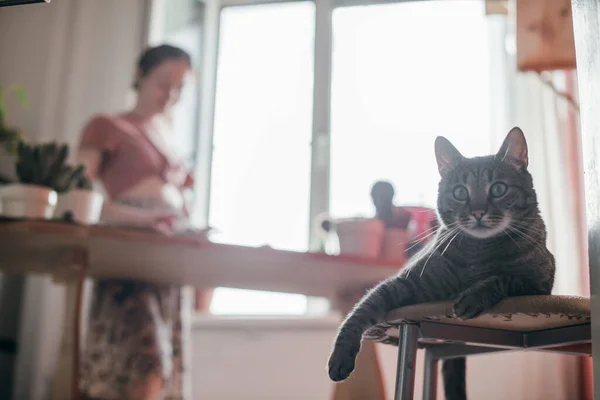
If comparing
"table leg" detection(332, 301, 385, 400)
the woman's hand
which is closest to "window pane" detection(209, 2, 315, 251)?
the woman's hand

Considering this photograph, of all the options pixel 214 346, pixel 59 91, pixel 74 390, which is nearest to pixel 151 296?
pixel 74 390

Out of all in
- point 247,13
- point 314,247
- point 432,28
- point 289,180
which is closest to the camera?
point 432,28

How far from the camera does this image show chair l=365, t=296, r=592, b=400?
0.69 meters

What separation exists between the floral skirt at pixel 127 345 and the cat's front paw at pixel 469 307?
104 cm

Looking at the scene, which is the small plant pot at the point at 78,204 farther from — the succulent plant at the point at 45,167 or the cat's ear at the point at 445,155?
the cat's ear at the point at 445,155

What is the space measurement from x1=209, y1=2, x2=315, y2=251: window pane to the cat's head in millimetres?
1719

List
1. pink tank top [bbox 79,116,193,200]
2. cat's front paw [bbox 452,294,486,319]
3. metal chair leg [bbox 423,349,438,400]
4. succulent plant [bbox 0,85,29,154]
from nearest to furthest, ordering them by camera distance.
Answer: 1. cat's front paw [bbox 452,294,486,319]
2. metal chair leg [bbox 423,349,438,400]
3. pink tank top [bbox 79,116,193,200]
4. succulent plant [bbox 0,85,29,154]

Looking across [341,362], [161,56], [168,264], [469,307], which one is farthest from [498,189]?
[161,56]

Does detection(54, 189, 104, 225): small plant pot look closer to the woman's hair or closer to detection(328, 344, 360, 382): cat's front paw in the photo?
the woman's hair

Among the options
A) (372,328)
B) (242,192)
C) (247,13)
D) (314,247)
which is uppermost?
(247,13)

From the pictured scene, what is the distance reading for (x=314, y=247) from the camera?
7.80 ft

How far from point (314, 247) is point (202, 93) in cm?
83

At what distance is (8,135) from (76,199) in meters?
1.13

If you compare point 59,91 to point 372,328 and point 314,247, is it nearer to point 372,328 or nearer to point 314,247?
point 314,247
